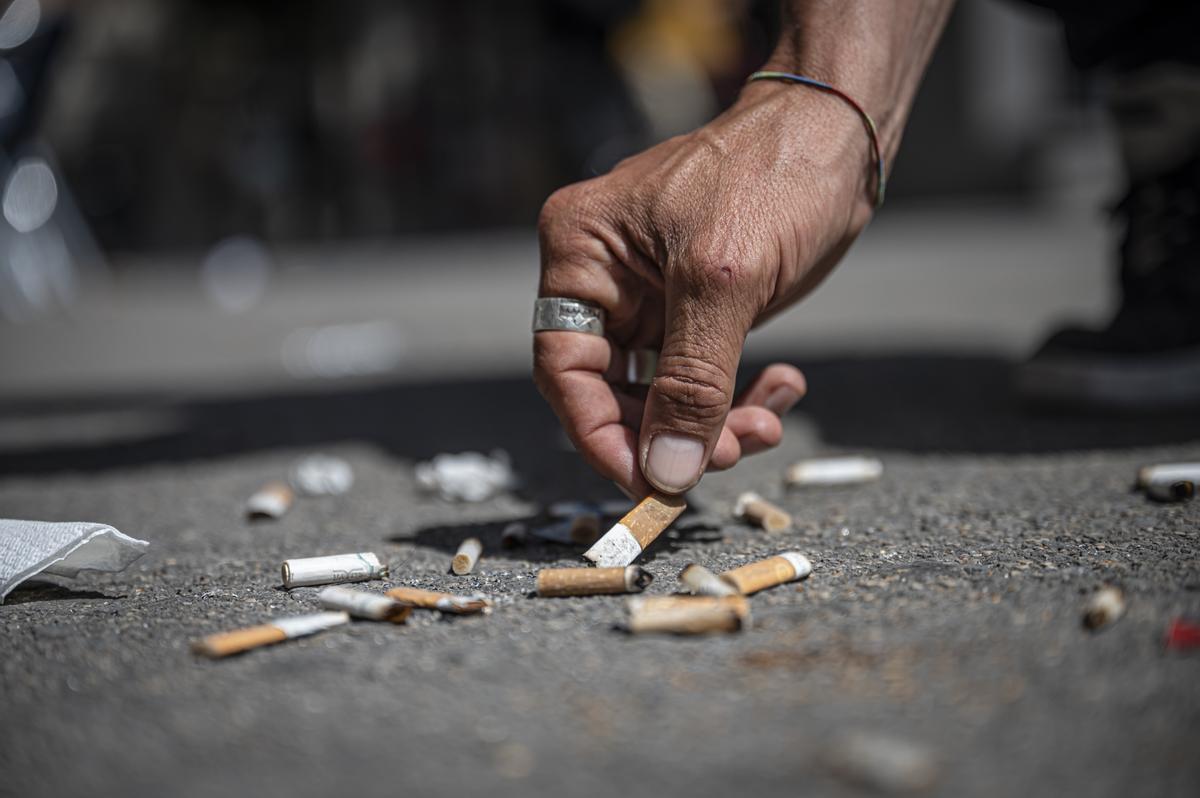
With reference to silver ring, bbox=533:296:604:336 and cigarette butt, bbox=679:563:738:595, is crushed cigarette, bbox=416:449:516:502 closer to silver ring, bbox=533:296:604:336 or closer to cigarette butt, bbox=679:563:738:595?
silver ring, bbox=533:296:604:336

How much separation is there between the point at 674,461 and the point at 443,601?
309 millimetres

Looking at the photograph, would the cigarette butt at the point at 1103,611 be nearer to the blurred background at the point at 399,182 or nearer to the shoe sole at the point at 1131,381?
the shoe sole at the point at 1131,381

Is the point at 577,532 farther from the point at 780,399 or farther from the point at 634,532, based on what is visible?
the point at 780,399

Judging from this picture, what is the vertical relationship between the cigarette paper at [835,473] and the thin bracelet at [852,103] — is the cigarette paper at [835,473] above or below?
below

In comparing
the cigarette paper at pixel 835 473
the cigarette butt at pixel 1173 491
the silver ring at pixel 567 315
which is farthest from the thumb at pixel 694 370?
the cigarette butt at pixel 1173 491

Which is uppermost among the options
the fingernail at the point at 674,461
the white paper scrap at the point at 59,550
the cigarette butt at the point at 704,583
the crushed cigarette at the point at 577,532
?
the fingernail at the point at 674,461

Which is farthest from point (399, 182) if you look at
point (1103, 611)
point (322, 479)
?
point (1103, 611)

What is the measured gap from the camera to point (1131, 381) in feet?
7.06

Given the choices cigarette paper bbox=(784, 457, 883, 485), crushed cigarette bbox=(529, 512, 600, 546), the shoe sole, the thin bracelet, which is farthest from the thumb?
the shoe sole

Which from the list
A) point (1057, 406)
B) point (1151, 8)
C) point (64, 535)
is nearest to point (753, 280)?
point (64, 535)

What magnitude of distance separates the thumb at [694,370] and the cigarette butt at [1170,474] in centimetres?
72

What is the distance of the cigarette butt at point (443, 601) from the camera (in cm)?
124

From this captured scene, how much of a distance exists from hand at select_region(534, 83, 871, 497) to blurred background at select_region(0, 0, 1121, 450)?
1970mm

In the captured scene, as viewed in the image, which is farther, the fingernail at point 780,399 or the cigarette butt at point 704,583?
the fingernail at point 780,399
